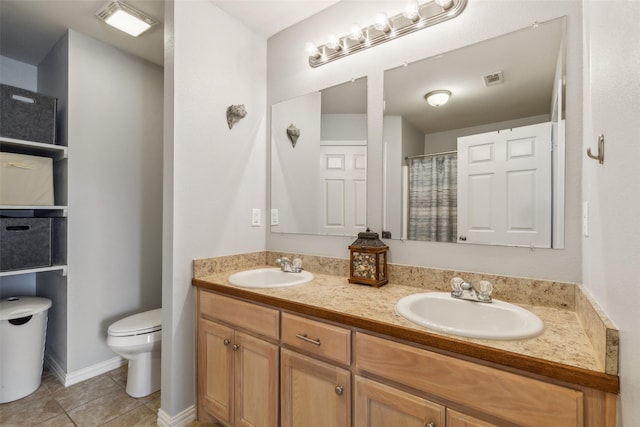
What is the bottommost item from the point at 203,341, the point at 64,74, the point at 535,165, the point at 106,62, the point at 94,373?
the point at 94,373

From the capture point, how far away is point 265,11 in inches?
75.8

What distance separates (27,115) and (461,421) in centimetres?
291

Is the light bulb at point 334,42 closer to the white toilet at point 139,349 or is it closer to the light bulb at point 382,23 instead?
the light bulb at point 382,23

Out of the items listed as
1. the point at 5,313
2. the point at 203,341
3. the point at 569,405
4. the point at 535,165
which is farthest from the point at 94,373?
the point at 535,165

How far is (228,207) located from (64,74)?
1.59 m

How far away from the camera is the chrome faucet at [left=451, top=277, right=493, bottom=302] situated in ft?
4.02

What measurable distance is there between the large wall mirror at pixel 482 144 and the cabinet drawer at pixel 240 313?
77 centimetres

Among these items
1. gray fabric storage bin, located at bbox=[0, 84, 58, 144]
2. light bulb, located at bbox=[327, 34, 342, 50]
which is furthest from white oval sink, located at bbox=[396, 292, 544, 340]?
gray fabric storage bin, located at bbox=[0, 84, 58, 144]

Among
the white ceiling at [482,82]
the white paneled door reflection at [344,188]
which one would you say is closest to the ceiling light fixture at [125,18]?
the white paneled door reflection at [344,188]

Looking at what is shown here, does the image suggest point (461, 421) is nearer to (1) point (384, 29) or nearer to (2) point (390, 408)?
(2) point (390, 408)

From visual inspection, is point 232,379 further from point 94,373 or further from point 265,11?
point 265,11

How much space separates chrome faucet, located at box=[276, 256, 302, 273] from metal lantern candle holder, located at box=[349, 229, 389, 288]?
39cm

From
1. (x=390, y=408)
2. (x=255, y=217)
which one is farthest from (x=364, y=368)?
(x=255, y=217)

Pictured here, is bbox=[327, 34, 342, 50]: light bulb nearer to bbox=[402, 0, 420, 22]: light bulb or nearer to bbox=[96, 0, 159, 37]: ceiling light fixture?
bbox=[402, 0, 420, 22]: light bulb
